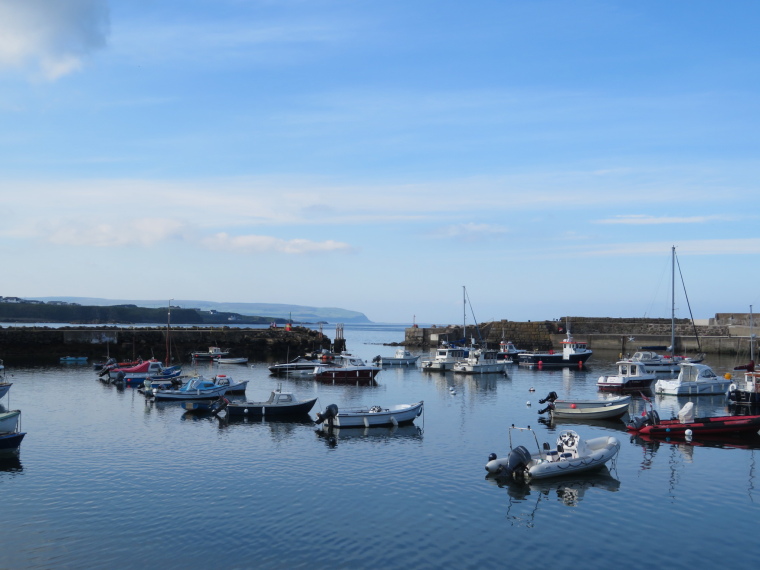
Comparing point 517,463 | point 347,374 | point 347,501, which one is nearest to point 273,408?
point 347,501

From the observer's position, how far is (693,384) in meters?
50.5

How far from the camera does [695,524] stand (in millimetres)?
21516

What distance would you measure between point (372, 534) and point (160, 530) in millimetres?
6378

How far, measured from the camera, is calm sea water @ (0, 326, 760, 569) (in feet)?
61.6

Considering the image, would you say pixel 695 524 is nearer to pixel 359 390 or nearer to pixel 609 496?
pixel 609 496

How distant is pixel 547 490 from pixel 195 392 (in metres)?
28.3

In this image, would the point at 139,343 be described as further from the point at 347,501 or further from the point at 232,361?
the point at 347,501

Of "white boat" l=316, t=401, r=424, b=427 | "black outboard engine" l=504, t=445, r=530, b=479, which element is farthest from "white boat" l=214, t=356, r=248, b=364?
"black outboard engine" l=504, t=445, r=530, b=479

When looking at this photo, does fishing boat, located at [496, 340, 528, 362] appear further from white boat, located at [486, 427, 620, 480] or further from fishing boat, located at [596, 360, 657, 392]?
white boat, located at [486, 427, 620, 480]

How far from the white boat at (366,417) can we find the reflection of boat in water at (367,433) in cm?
A: 25

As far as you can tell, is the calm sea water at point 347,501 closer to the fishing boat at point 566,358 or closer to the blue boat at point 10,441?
the blue boat at point 10,441

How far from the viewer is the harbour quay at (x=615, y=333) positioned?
95375 mm

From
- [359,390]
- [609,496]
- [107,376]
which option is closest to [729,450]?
[609,496]

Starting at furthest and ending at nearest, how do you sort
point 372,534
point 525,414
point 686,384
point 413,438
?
point 686,384 → point 525,414 → point 413,438 → point 372,534
